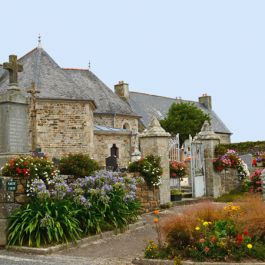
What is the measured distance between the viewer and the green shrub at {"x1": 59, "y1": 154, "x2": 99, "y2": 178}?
984 centimetres

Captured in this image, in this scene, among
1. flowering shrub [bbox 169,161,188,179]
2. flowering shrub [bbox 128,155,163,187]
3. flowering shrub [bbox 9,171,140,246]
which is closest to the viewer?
flowering shrub [bbox 9,171,140,246]

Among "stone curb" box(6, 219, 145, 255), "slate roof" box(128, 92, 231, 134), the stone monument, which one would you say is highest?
"slate roof" box(128, 92, 231, 134)

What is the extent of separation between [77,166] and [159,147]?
324cm

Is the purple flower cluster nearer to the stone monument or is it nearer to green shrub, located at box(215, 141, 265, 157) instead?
the stone monument

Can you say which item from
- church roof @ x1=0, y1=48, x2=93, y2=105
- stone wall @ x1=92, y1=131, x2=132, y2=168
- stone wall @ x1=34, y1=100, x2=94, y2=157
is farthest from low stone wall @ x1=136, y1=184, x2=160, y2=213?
stone wall @ x1=92, y1=131, x2=132, y2=168

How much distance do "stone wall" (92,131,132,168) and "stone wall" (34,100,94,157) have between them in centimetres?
294

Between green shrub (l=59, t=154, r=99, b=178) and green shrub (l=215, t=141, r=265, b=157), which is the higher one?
green shrub (l=215, t=141, r=265, b=157)

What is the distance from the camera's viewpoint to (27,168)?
8250mm

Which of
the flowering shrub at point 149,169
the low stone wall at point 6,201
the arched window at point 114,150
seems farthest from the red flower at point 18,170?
the arched window at point 114,150

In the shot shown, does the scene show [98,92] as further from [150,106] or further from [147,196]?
[147,196]

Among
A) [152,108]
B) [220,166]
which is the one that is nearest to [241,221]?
[220,166]

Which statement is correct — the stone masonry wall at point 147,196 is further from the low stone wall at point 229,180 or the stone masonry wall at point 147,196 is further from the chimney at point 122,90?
the chimney at point 122,90

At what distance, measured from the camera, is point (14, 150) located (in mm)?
10070

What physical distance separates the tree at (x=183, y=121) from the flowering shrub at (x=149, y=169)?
3010 centimetres
